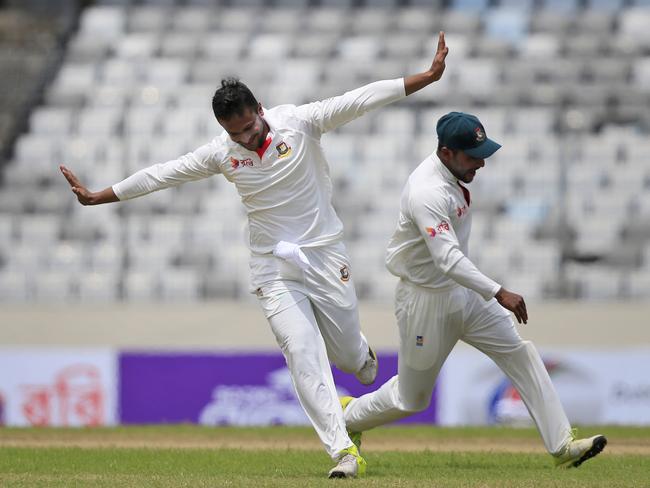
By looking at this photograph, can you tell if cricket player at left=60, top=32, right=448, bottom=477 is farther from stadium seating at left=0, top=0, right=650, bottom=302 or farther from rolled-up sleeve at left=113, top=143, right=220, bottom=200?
stadium seating at left=0, top=0, right=650, bottom=302

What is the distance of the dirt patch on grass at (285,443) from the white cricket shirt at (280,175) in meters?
2.52

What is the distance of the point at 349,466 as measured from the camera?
754 centimetres

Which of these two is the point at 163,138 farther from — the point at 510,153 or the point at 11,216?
the point at 510,153

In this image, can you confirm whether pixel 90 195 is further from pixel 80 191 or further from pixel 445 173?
pixel 445 173

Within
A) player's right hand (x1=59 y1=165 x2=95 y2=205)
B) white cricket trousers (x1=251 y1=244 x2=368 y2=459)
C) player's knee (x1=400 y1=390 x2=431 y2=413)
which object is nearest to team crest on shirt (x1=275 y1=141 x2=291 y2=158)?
white cricket trousers (x1=251 y1=244 x2=368 y2=459)

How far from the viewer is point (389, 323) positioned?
53.2 ft

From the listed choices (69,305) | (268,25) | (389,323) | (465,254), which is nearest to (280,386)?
(389,323)

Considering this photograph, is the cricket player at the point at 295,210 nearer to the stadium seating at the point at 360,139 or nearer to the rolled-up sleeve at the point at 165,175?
the rolled-up sleeve at the point at 165,175

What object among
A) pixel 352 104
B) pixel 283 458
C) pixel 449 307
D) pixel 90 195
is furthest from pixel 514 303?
pixel 90 195

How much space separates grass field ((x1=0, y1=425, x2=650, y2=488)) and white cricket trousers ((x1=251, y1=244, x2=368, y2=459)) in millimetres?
405

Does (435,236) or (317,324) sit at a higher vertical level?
(435,236)

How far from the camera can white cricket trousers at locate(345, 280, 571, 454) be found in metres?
8.05

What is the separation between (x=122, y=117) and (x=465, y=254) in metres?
11.5

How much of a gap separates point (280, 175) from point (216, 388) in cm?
723
